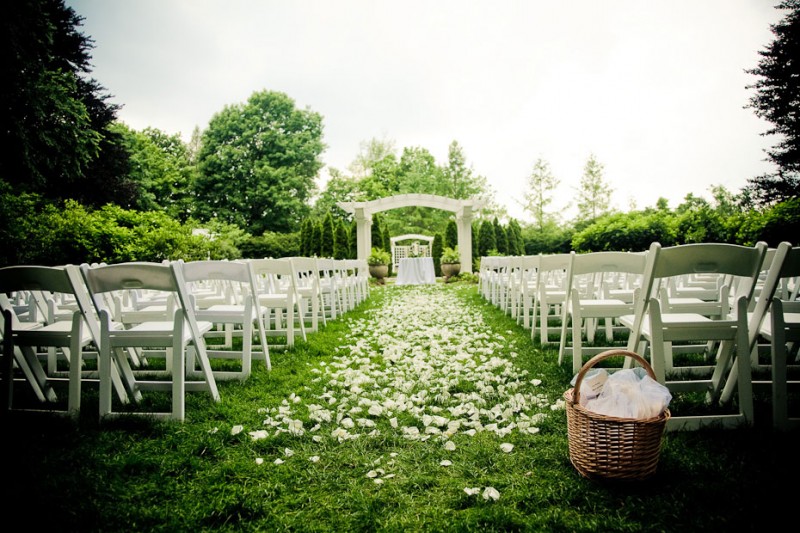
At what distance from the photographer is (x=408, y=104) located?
26.9 metres

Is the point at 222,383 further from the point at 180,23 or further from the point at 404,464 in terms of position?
the point at 180,23

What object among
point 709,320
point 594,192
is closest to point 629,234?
point 709,320

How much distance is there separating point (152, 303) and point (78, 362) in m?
2.36

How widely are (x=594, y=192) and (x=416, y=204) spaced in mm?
24365

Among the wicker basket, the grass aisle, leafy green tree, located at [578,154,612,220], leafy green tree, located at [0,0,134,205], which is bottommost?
the grass aisle

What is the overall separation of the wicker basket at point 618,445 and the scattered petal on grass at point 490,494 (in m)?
→ 0.49

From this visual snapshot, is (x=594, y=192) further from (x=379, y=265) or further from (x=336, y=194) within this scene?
(x=379, y=265)

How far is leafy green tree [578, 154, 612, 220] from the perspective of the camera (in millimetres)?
34750

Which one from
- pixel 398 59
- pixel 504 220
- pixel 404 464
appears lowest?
pixel 404 464

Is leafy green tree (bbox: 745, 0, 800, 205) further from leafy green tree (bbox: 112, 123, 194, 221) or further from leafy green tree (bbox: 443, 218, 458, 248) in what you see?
leafy green tree (bbox: 112, 123, 194, 221)

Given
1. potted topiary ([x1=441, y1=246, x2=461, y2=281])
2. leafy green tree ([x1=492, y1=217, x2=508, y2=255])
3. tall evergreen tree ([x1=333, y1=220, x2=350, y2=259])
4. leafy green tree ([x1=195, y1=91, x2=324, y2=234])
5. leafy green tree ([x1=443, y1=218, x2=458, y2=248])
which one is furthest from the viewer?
leafy green tree ([x1=195, y1=91, x2=324, y2=234])

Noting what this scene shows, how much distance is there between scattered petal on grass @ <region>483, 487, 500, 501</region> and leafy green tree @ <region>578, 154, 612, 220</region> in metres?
37.1

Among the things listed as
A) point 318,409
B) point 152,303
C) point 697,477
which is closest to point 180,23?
point 152,303

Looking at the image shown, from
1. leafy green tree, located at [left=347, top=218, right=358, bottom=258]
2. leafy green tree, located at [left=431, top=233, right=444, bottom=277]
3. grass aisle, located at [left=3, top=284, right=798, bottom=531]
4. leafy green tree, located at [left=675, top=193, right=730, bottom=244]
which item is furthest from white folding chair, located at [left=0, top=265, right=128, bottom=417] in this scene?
leafy green tree, located at [left=431, top=233, right=444, bottom=277]
